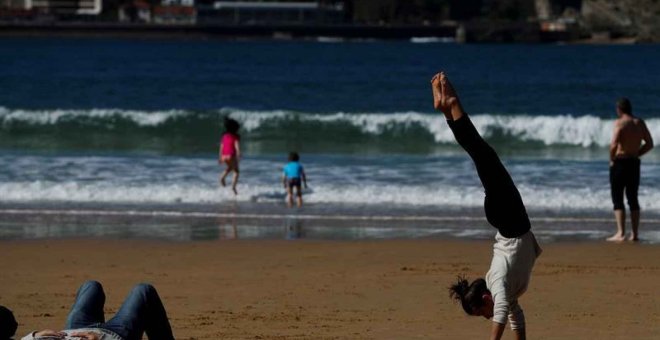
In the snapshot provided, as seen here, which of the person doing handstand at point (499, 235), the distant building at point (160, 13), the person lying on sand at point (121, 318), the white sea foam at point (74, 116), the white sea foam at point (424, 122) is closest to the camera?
the person lying on sand at point (121, 318)

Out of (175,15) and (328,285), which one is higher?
(328,285)

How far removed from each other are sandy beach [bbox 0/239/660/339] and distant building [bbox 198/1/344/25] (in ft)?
387

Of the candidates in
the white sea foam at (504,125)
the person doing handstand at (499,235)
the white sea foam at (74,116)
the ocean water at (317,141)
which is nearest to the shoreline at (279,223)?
the ocean water at (317,141)

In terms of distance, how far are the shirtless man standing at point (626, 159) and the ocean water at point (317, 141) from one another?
17.1 inches

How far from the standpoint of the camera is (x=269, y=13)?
133 m

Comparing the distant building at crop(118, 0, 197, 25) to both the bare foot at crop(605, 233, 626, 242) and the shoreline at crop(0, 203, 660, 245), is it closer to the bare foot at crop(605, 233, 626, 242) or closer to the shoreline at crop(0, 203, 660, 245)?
the shoreline at crop(0, 203, 660, 245)

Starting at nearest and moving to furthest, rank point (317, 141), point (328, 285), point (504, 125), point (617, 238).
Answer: point (328, 285), point (617, 238), point (317, 141), point (504, 125)

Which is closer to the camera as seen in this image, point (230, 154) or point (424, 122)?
point (230, 154)

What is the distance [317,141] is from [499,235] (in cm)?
2158

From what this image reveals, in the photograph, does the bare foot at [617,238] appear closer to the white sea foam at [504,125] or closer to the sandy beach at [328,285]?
the sandy beach at [328,285]

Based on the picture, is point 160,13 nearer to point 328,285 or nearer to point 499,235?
point 328,285

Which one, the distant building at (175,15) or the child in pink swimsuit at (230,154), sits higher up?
the child in pink swimsuit at (230,154)

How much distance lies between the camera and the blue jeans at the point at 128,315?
683 centimetres

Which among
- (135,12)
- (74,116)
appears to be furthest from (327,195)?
(135,12)
